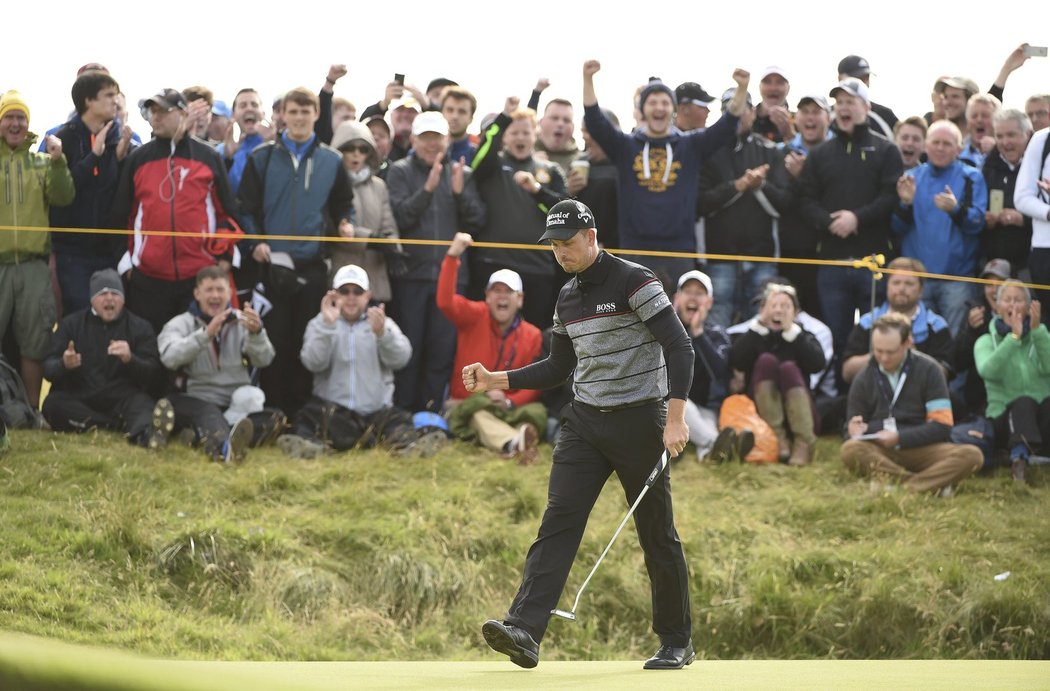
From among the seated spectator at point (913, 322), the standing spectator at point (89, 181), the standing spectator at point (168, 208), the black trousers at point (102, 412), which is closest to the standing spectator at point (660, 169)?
the seated spectator at point (913, 322)

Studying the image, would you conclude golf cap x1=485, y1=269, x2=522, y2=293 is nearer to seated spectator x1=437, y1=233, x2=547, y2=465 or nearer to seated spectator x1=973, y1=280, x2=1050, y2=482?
seated spectator x1=437, y1=233, x2=547, y2=465

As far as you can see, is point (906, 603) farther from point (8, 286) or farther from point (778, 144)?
point (8, 286)

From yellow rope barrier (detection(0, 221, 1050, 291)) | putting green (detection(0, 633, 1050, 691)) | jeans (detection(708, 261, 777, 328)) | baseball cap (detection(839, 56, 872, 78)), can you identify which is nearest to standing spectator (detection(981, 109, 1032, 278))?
yellow rope barrier (detection(0, 221, 1050, 291))

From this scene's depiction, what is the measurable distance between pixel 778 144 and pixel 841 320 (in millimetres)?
1771

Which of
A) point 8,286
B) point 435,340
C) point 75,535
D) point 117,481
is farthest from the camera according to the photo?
point 435,340

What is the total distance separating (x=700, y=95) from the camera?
1404cm

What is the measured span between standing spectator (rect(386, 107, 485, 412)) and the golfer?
18.3ft

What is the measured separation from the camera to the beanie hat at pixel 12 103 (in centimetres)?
1233

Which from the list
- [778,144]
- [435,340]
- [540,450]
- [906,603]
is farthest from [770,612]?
[778,144]

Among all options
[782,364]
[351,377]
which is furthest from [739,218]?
[351,377]

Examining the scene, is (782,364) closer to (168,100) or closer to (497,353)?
(497,353)

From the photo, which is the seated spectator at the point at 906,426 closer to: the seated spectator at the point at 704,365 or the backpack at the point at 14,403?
the seated spectator at the point at 704,365

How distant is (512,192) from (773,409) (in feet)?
9.90

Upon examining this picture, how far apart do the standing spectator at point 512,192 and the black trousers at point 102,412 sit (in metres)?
3.22
